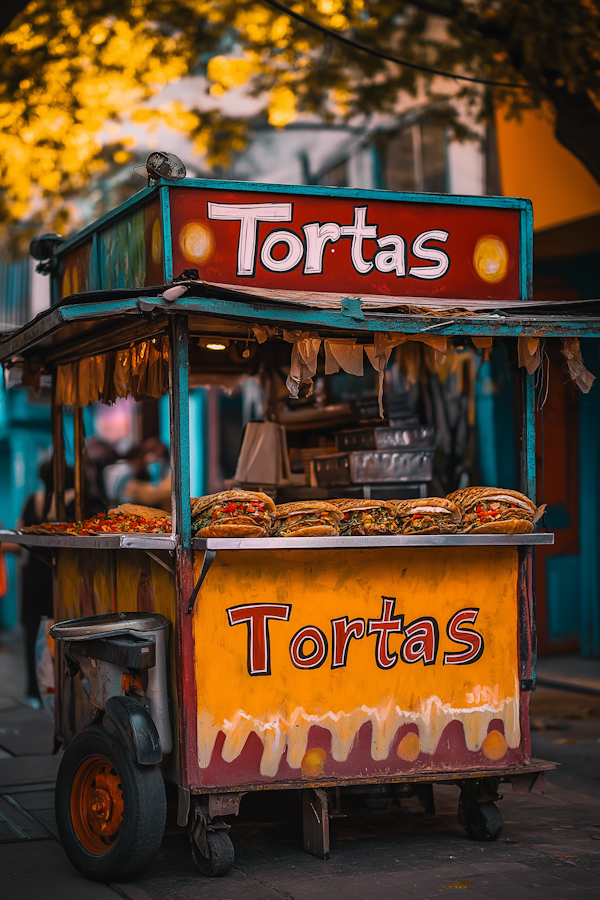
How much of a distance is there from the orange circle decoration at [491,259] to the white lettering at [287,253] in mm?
1039

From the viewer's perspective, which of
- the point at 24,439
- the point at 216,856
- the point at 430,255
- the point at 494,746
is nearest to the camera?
the point at 216,856

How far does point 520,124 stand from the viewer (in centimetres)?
1003

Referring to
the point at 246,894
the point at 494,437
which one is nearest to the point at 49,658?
the point at 246,894

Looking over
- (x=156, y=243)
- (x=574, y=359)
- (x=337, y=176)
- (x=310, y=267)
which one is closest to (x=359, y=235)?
(x=310, y=267)

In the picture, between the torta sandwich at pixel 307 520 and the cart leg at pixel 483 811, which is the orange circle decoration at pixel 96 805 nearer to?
the torta sandwich at pixel 307 520

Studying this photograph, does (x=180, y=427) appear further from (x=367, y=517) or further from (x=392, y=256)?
(x=392, y=256)

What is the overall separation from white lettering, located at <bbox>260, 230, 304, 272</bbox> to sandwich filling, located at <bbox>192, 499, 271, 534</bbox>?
48.6 inches

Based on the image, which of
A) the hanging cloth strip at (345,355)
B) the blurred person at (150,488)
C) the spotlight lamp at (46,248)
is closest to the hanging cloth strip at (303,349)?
the hanging cloth strip at (345,355)

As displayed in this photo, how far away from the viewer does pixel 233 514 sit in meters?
5.01

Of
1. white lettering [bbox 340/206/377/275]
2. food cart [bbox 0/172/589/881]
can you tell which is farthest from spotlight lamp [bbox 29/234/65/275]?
white lettering [bbox 340/206/377/275]

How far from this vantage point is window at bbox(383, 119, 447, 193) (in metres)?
12.3

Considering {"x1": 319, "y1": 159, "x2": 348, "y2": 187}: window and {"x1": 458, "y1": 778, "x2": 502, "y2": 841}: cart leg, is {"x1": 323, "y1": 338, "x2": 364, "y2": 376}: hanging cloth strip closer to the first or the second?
{"x1": 458, "y1": 778, "x2": 502, "y2": 841}: cart leg

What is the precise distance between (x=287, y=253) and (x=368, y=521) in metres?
1.45

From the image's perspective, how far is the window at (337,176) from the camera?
47.8 ft
